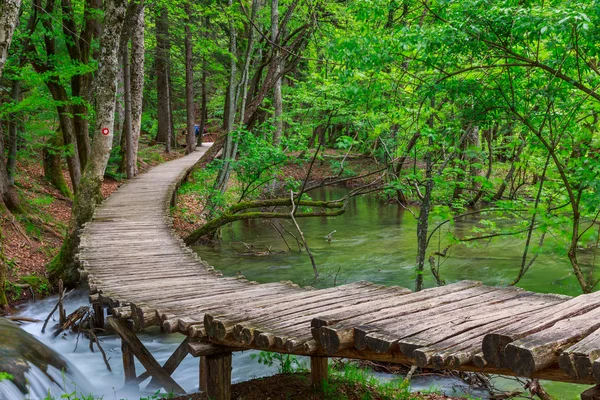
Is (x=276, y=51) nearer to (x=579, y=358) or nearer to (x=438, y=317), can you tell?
(x=438, y=317)

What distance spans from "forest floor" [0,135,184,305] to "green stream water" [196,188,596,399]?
416 cm

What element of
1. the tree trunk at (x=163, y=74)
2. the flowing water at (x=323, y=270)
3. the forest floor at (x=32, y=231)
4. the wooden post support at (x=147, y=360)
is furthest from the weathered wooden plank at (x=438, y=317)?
the tree trunk at (x=163, y=74)

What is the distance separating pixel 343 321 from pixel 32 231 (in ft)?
38.8

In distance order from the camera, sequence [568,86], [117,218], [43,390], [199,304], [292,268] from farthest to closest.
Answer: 1. [292,268]
2. [117,218]
3. [568,86]
4. [43,390]
5. [199,304]

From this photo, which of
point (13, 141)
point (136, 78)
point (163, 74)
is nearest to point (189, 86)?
point (163, 74)

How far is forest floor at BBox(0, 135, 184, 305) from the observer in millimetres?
11430

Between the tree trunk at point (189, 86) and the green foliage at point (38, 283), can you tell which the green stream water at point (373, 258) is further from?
the tree trunk at point (189, 86)

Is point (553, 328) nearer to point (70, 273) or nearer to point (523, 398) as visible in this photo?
Answer: point (523, 398)

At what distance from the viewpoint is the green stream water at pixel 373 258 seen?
1257 cm

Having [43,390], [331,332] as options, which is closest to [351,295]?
[331,332]

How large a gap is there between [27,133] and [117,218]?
174 inches

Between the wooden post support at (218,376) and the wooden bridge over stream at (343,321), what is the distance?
0.01 meters

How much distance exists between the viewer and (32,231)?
13836 millimetres

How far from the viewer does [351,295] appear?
19.6 ft
